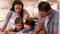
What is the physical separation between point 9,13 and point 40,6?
0.22 metres

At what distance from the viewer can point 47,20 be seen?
994mm

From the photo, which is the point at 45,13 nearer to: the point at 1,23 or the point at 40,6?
the point at 40,6

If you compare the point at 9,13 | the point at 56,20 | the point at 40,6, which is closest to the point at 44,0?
the point at 40,6

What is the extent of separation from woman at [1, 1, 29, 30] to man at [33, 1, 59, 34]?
0.39 ft

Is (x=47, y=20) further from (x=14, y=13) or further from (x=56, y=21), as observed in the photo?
(x=14, y=13)

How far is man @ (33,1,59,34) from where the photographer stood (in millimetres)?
977

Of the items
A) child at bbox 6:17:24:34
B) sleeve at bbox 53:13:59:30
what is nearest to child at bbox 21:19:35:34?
child at bbox 6:17:24:34

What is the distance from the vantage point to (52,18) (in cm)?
99

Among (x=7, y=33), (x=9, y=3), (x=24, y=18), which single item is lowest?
(x=7, y=33)

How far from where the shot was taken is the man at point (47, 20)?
977 millimetres

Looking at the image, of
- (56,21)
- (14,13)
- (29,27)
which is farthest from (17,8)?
(56,21)

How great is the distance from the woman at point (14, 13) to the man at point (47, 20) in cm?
12

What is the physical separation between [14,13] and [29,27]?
0.14m

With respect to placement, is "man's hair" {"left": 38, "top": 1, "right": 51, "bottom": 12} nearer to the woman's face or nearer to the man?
the man
